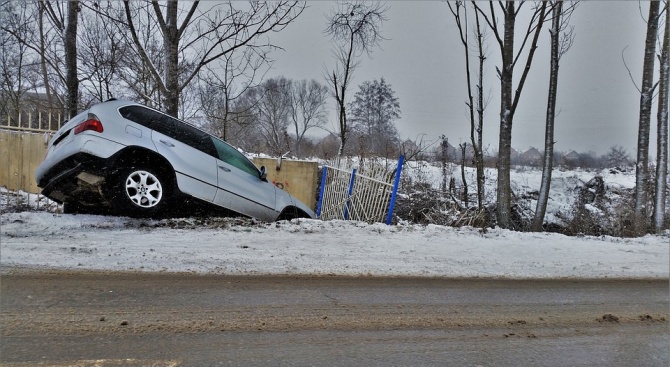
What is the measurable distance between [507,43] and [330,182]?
5.12 m

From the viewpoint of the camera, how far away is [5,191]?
915 centimetres

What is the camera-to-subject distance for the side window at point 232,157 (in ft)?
22.8

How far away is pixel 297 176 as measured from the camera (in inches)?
439

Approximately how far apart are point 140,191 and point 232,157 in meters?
1.61

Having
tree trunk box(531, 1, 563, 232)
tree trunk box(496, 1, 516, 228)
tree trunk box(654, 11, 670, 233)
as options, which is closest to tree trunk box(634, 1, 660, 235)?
tree trunk box(654, 11, 670, 233)

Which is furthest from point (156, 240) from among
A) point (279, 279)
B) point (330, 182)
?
point (330, 182)

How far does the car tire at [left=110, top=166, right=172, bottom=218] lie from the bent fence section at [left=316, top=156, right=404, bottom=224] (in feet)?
12.3

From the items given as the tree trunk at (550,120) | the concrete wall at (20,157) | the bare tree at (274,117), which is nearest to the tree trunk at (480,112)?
the tree trunk at (550,120)

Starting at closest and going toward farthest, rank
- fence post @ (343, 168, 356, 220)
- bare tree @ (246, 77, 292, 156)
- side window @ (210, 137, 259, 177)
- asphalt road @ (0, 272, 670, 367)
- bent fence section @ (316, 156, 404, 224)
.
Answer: asphalt road @ (0, 272, 670, 367) < side window @ (210, 137, 259, 177) < bent fence section @ (316, 156, 404, 224) < fence post @ (343, 168, 356, 220) < bare tree @ (246, 77, 292, 156)

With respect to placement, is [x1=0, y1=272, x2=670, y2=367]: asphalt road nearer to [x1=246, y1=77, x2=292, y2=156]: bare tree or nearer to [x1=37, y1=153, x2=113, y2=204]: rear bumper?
[x1=37, y1=153, x2=113, y2=204]: rear bumper

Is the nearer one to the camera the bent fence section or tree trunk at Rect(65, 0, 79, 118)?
the bent fence section

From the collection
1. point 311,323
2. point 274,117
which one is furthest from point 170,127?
point 274,117

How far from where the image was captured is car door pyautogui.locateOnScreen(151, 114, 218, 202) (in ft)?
20.2

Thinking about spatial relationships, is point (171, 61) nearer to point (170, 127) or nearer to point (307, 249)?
point (170, 127)
